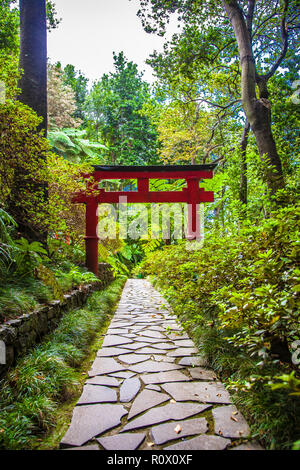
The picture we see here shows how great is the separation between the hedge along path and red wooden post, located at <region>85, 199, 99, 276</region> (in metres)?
3.66

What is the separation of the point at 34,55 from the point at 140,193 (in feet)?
12.3

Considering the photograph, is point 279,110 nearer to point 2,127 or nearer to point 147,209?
point 147,209

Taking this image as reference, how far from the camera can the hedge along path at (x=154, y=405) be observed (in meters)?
1.76

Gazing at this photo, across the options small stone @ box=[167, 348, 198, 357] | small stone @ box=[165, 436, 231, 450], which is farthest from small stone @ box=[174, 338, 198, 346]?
small stone @ box=[165, 436, 231, 450]

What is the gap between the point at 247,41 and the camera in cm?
548

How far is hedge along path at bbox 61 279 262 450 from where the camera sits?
1.76m

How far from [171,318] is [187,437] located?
354 centimetres

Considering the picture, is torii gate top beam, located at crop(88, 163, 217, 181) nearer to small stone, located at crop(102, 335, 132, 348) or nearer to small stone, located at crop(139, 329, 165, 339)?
small stone, located at crop(139, 329, 165, 339)

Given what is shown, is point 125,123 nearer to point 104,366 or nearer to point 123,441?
point 104,366

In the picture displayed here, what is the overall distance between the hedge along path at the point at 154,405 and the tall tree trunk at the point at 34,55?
14.9 feet

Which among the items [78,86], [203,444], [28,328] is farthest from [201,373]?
[78,86]

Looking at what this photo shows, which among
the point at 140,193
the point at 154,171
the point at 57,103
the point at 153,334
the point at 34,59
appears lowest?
the point at 153,334
